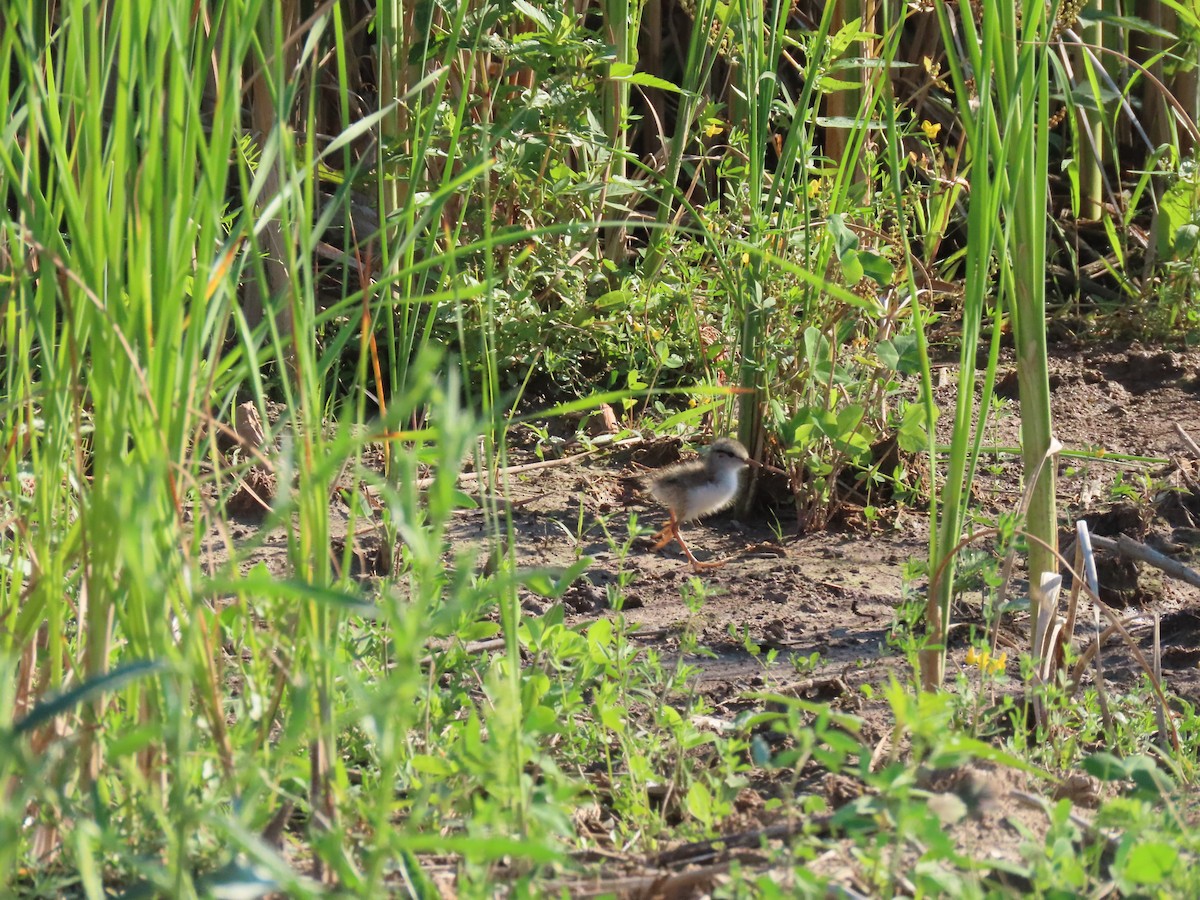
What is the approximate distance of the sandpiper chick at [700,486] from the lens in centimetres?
402

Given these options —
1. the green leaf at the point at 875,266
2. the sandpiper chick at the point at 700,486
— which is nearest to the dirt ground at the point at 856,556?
the sandpiper chick at the point at 700,486

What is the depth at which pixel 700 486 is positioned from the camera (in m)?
4.08

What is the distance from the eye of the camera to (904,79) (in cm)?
589

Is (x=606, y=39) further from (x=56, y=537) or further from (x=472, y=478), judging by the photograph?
(x=56, y=537)

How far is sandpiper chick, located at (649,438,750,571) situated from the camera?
402 cm

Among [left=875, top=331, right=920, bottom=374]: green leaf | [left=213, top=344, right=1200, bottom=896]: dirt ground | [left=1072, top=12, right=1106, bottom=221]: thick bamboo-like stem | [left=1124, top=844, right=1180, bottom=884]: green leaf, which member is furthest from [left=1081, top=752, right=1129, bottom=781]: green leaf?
[left=1072, top=12, right=1106, bottom=221]: thick bamboo-like stem

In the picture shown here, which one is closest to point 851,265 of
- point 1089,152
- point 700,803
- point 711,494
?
point 711,494

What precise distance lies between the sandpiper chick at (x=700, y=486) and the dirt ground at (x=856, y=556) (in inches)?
4.1

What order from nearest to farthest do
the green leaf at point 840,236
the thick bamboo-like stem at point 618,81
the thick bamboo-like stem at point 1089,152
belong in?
the green leaf at point 840,236
the thick bamboo-like stem at point 618,81
the thick bamboo-like stem at point 1089,152

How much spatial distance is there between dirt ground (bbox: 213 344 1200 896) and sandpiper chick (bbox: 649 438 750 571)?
103 millimetres

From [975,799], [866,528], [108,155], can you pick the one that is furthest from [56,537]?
[866,528]

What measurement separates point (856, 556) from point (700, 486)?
51cm

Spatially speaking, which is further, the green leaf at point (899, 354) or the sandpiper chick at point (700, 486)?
the sandpiper chick at point (700, 486)

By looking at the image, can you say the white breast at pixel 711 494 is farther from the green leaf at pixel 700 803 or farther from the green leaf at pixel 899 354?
the green leaf at pixel 700 803
